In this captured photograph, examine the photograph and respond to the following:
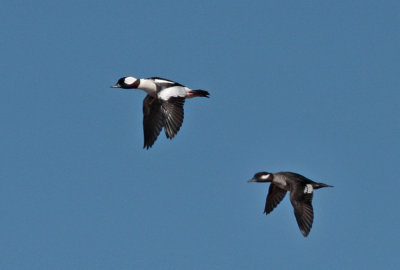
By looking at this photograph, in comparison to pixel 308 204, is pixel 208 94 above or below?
above

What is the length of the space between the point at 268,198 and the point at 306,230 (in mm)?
2312

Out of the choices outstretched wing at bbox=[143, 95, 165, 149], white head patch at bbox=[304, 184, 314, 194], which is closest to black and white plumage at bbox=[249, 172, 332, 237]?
white head patch at bbox=[304, 184, 314, 194]

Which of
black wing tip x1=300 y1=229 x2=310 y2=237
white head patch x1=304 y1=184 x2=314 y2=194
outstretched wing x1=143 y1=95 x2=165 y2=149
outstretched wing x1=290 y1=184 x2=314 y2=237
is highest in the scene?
outstretched wing x1=143 y1=95 x2=165 y2=149

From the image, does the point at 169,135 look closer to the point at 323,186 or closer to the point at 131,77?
the point at 131,77

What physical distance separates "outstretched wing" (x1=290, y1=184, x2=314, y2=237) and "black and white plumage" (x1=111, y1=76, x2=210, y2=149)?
3098mm

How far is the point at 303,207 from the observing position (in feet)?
72.3

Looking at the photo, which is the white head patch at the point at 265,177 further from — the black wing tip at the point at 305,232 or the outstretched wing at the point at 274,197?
the black wing tip at the point at 305,232

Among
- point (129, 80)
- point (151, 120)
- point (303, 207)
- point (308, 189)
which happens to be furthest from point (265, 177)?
point (129, 80)

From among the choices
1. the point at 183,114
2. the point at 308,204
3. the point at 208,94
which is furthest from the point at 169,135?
the point at 308,204

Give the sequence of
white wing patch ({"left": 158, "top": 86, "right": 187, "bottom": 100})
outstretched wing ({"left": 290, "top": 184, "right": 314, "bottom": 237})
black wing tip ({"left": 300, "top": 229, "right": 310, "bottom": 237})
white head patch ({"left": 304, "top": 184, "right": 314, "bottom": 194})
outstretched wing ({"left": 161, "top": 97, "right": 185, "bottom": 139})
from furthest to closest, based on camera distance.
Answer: white head patch ({"left": 304, "top": 184, "right": 314, "bottom": 194})
outstretched wing ({"left": 290, "top": 184, "right": 314, "bottom": 237})
black wing tip ({"left": 300, "top": 229, "right": 310, "bottom": 237})
white wing patch ({"left": 158, "top": 86, "right": 187, "bottom": 100})
outstretched wing ({"left": 161, "top": 97, "right": 185, "bottom": 139})

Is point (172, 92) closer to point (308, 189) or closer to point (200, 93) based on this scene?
point (200, 93)

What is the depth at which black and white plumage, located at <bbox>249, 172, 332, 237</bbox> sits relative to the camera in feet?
72.0

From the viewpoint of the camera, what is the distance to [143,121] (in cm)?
2292

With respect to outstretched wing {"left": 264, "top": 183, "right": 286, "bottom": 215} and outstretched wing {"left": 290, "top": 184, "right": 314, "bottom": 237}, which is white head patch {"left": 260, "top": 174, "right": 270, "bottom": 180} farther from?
outstretched wing {"left": 290, "top": 184, "right": 314, "bottom": 237}
